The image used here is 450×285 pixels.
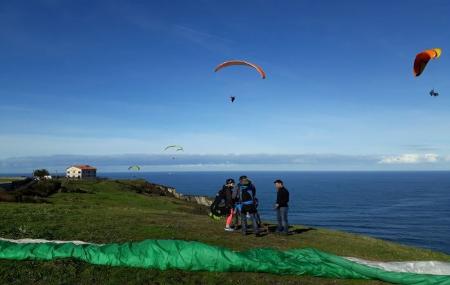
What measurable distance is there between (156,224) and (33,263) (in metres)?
8.94

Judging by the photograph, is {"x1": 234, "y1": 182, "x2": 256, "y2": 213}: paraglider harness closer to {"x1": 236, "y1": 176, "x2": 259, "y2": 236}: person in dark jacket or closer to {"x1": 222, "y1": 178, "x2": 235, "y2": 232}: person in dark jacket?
{"x1": 236, "y1": 176, "x2": 259, "y2": 236}: person in dark jacket

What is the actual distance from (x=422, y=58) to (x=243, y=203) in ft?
38.8

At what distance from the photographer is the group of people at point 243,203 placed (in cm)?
2112

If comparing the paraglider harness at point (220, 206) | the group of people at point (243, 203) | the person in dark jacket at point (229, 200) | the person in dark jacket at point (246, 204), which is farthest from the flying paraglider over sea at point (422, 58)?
the paraglider harness at point (220, 206)

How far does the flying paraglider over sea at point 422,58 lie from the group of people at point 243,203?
9.16 metres

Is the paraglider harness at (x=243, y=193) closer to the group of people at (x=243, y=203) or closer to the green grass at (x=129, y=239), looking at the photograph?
the group of people at (x=243, y=203)

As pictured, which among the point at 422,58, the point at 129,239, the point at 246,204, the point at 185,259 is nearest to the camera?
A: the point at 185,259

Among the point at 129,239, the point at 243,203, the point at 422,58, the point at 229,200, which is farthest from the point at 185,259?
the point at 422,58

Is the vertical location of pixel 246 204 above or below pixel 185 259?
above

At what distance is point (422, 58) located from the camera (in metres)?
21.8

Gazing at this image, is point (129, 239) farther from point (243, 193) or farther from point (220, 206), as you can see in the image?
point (220, 206)

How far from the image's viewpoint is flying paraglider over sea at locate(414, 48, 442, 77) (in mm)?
21672

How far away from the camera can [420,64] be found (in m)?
21.9

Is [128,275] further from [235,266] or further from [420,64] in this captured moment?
[420,64]
